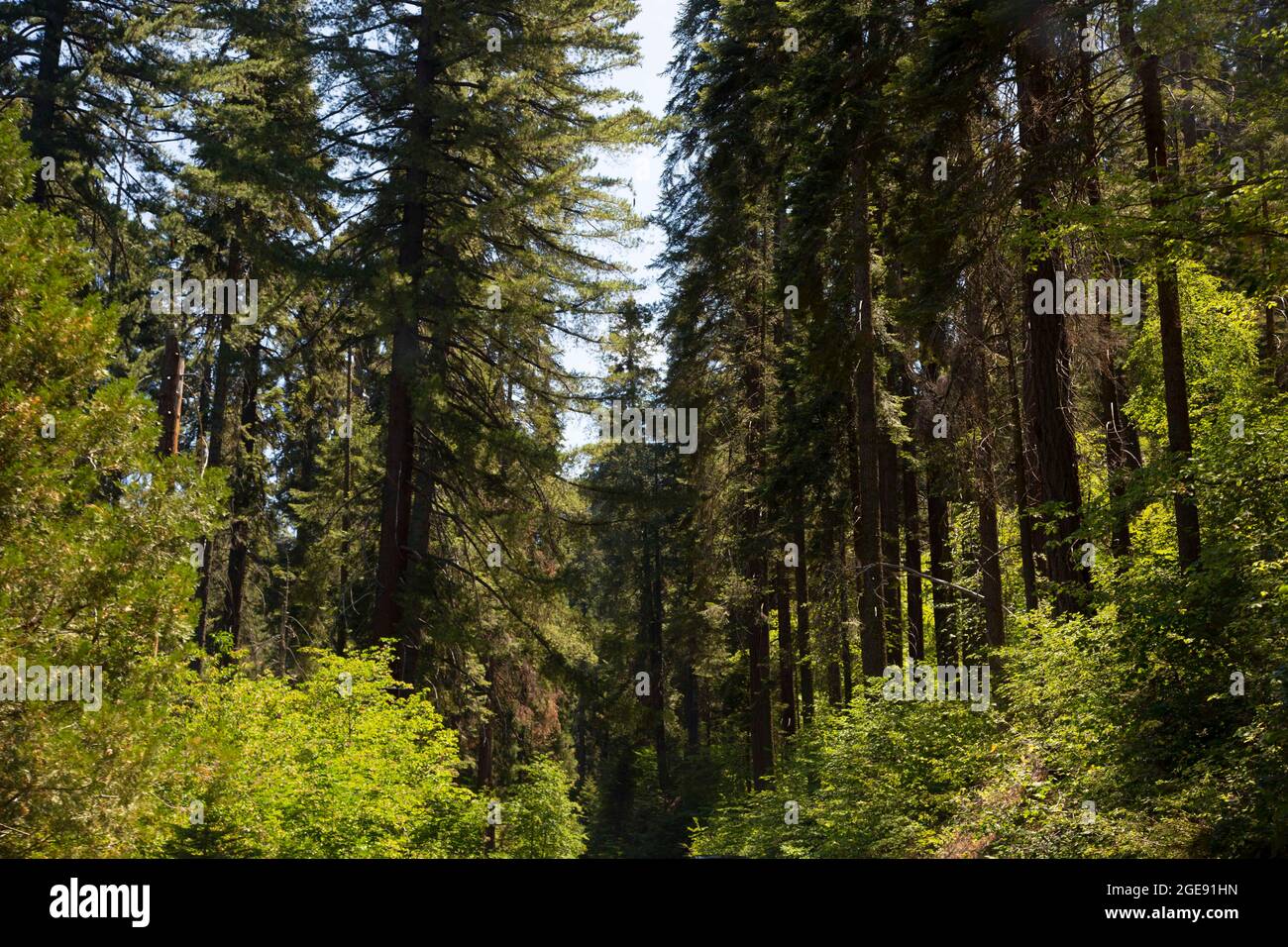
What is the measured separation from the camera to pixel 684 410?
28.8 m

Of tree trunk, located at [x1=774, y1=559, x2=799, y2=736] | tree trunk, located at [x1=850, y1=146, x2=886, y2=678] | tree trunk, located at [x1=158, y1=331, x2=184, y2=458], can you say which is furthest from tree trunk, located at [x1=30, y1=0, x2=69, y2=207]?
tree trunk, located at [x1=774, y1=559, x2=799, y2=736]

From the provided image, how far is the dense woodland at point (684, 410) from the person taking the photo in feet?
30.1

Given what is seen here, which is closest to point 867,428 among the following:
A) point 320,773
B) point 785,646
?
point 320,773

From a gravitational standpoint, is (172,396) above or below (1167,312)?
above

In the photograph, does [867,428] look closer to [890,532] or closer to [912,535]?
[890,532]

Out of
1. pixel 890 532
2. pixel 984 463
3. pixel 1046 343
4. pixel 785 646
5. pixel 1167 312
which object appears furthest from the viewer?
pixel 785 646

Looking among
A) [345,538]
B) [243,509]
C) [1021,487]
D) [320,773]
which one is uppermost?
[243,509]

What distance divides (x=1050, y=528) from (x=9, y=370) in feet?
34.8

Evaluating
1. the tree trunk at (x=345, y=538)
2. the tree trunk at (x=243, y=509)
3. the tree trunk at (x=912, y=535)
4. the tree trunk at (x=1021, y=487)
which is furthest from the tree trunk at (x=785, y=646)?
the tree trunk at (x=243, y=509)

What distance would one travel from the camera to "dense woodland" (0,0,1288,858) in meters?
9.19

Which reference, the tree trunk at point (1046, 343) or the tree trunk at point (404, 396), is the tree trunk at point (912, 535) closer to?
the tree trunk at point (1046, 343)

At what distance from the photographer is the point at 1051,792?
34.4 feet

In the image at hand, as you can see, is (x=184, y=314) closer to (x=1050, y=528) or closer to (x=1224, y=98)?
(x=1050, y=528)

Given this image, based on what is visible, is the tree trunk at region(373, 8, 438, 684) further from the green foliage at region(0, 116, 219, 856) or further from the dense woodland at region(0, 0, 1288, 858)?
the green foliage at region(0, 116, 219, 856)
